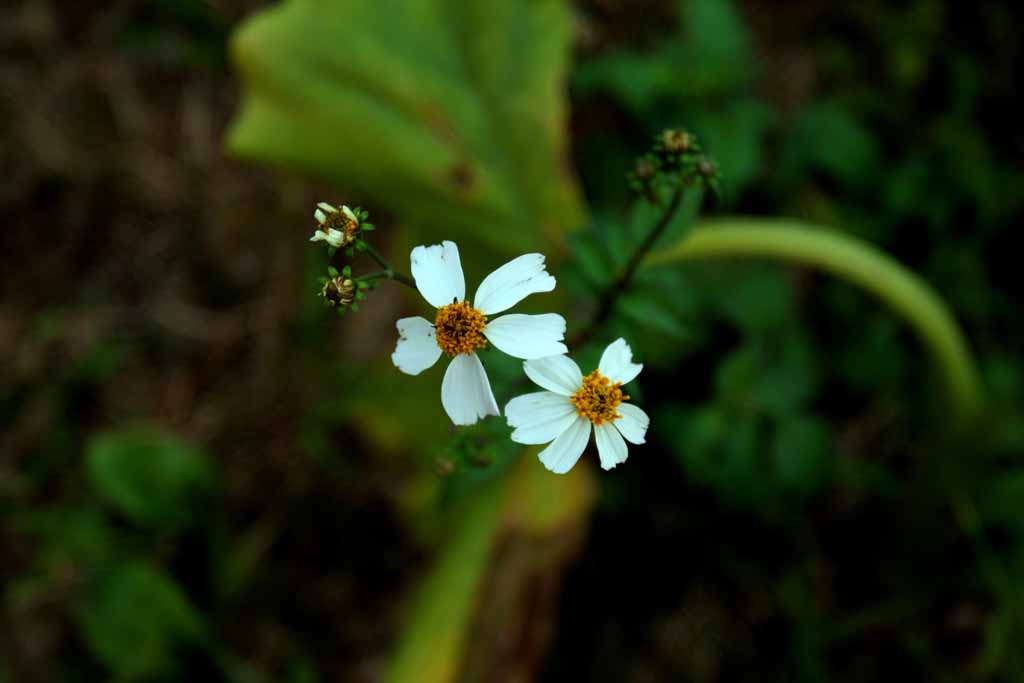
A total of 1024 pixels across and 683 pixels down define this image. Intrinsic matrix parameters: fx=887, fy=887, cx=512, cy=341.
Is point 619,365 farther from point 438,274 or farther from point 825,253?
point 825,253

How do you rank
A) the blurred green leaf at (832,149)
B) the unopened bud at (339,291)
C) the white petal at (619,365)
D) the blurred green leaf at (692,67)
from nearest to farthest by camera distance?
1. the unopened bud at (339,291)
2. the white petal at (619,365)
3. the blurred green leaf at (692,67)
4. the blurred green leaf at (832,149)

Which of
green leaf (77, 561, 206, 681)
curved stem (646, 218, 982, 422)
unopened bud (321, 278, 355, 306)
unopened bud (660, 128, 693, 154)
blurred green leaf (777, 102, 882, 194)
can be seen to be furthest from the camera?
blurred green leaf (777, 102, 882, 194)

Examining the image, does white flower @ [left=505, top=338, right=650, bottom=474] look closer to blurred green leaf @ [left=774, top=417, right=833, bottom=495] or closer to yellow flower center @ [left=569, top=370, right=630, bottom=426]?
yellow flower center @ [left=569, top=370, right=630, bottom=426]

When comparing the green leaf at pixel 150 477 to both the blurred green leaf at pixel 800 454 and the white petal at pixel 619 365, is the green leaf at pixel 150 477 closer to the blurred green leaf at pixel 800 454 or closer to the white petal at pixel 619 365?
the blurred green leaf at pixel 800 454

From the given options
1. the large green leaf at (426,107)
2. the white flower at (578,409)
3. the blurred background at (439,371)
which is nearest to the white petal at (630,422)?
the white flower at (578,409)

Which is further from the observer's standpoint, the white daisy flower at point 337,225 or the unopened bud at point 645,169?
the unopened bud at point 645,169

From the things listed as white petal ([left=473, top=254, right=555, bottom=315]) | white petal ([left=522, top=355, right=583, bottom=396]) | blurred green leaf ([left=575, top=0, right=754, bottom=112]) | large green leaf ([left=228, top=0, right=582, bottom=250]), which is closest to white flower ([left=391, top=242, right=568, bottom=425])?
white petal ([left=473, top=254, right=555, bottom=315])

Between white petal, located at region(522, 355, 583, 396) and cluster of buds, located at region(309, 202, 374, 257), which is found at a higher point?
cluster of buds, located at region(309, 202, 374, 257)
